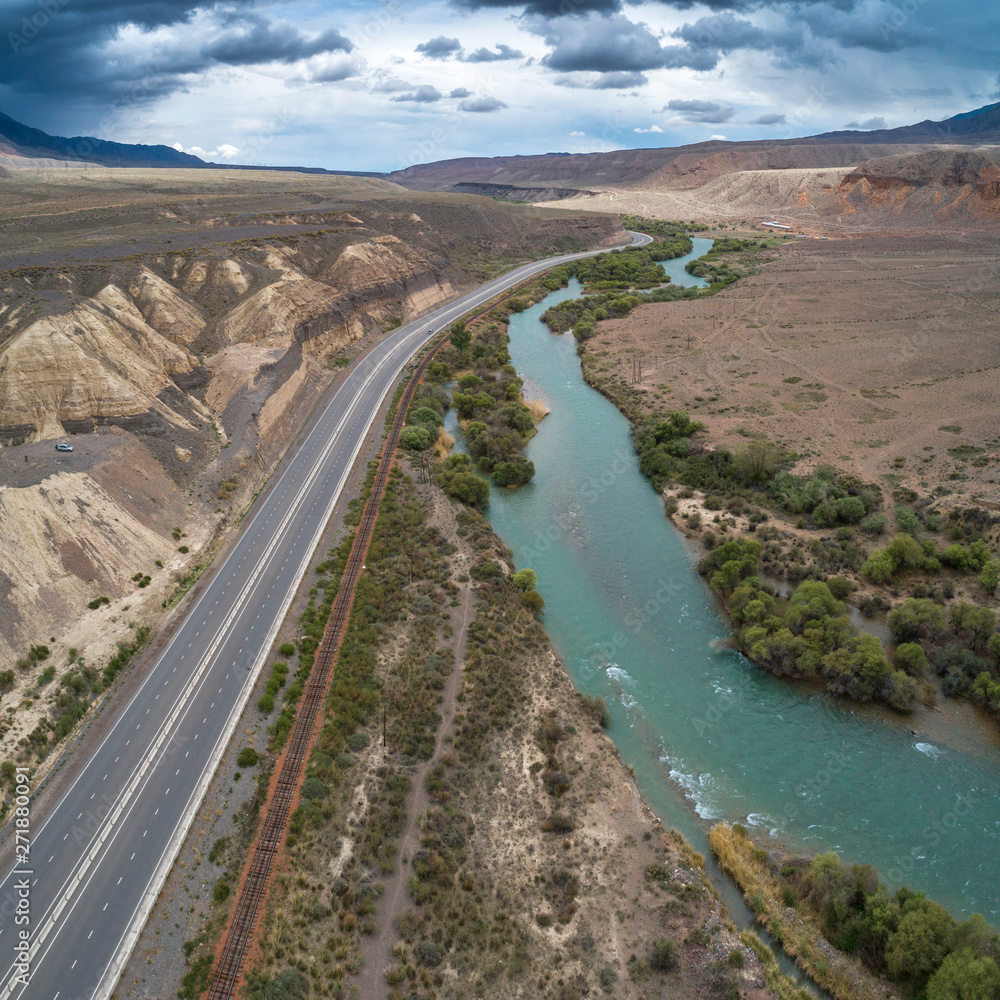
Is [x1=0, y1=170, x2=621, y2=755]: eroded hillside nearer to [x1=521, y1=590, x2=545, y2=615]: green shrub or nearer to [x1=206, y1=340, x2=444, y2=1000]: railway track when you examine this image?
[x1=206, y1=340, x2=444, y2=1000]: railway track

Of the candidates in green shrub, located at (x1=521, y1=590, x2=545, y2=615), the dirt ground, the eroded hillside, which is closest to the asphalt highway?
the eroded hillside

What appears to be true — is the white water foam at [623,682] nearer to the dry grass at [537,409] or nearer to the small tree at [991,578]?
the small tree at [991,578]

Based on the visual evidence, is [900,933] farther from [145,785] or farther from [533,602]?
[145,785]

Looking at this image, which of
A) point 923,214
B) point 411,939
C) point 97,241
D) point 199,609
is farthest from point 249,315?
point 923,214

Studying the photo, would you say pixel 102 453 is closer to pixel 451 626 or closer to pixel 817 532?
pixel 451 626

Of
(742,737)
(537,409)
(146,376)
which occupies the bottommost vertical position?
(742,737)

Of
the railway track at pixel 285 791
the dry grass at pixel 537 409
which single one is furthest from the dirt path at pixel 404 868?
the dry grass at pixel 537 409

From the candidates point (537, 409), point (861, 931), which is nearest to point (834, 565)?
point (861, 931)
